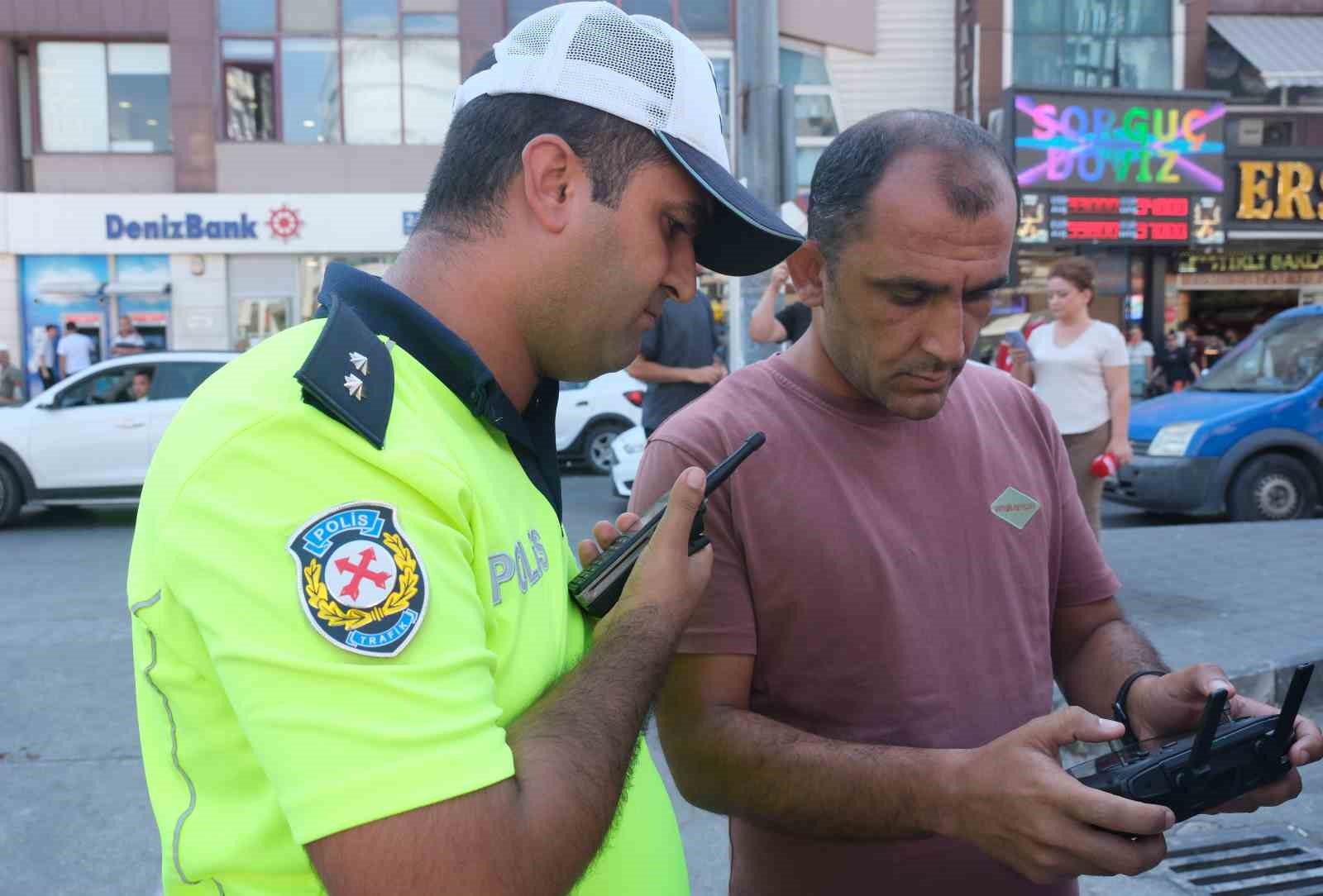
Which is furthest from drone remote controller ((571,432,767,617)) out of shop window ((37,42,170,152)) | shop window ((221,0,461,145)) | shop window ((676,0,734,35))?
shop window ((37,42,170,152))

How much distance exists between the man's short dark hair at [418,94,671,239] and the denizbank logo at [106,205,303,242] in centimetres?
2147

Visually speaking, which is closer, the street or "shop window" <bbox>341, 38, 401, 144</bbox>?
the street

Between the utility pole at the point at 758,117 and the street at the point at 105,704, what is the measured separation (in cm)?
280

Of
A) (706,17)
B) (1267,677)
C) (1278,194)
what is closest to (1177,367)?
(1278,194)

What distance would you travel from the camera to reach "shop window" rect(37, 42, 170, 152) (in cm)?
2177

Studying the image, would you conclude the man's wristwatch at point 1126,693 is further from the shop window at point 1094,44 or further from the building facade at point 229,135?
the shop window at point 1094,44

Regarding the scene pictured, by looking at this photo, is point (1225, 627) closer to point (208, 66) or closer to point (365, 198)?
point (365, 198)

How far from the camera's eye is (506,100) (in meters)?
1.46

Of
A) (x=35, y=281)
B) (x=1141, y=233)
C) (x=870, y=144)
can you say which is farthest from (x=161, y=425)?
(x=1141, y=233)

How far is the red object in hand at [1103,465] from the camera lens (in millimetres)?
6711

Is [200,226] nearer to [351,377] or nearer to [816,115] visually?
[816,115]

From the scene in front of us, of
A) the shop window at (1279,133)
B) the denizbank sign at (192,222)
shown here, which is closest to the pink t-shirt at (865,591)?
the denizbank sign at (192,222)

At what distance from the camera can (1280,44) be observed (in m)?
21.4

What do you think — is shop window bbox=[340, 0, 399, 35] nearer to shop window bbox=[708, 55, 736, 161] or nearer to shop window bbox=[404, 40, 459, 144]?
shop window bbox=[404, 40, 459, 144]
